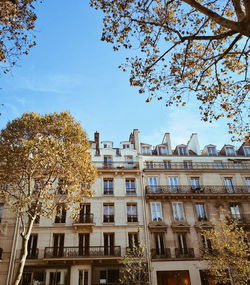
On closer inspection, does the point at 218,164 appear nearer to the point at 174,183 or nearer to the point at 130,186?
the point at 174,183

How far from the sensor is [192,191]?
26609 mm

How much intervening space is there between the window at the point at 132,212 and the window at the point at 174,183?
422 cm

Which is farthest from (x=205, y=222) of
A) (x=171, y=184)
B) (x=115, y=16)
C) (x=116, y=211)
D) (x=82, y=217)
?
(x=115, y=16)

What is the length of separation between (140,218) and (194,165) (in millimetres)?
8544

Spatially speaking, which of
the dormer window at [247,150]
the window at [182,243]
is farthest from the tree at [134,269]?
the dormer window at [247,150]

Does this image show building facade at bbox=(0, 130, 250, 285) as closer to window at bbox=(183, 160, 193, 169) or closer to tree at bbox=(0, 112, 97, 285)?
window at bbox=(183, 160, 193, 169)

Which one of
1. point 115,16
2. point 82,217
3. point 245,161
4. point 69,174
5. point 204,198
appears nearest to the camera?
point 115,16

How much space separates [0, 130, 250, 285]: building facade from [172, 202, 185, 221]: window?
0.10 metres

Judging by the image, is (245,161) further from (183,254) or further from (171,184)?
(183,254)

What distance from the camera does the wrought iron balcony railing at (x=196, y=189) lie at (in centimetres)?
2627

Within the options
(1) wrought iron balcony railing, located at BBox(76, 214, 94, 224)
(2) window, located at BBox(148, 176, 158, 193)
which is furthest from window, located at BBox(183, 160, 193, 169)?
(1) wrought iron balcony railing, located at BBox(76, 214, 94, 224)

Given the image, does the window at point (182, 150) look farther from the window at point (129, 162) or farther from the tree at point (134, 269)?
the tree at point (134, 269)

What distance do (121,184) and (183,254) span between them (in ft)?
28.1

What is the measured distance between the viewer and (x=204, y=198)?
86.7 ft
